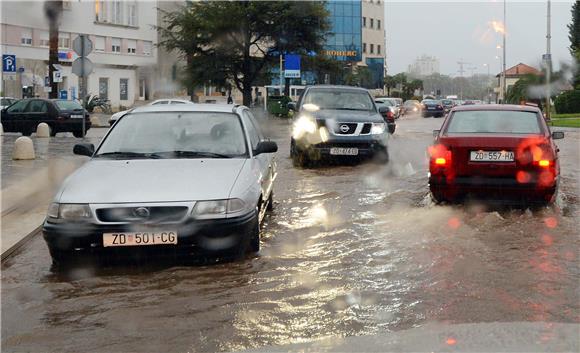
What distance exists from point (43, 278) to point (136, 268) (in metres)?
0.76

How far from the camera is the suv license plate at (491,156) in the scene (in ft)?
26.5

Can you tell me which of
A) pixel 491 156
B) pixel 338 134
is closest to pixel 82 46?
pixel 338 134

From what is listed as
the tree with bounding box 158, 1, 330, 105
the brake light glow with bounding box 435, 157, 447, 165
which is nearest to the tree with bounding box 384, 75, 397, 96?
the tree with bounding box 158, 1, 330, 105

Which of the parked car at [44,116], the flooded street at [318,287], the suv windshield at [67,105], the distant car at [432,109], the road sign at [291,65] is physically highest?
the road sign at [291,65]

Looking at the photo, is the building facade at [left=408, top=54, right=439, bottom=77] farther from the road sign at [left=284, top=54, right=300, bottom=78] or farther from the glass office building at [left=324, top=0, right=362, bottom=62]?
the road sign at [left=284, top=54, right=300, bottom=78]

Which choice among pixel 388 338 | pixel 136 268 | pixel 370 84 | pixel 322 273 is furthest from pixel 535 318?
pixel 370 84

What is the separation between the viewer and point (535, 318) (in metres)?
4.57

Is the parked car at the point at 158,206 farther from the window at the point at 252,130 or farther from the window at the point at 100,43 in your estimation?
the window at the point at 100,43

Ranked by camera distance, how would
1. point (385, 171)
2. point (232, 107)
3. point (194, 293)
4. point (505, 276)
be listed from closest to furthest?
point (194, 293)
point (505, 276)
point (232, 107)
point (385, 171)

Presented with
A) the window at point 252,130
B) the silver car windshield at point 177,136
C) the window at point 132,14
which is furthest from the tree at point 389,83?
the silver car windshield at point 177,136

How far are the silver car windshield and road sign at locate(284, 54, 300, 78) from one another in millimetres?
37058

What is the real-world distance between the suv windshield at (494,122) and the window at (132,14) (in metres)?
31.4

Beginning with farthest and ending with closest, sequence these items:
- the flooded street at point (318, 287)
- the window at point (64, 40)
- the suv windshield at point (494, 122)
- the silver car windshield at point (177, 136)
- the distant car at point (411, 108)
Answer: the distant car at point (411, 108), the window at point (64, 40), the suv windshield at point (494, 122), the silver car windshield at point (177, 136), the flooded street at point (318, 287)

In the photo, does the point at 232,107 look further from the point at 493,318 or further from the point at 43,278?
the point at 493,318
